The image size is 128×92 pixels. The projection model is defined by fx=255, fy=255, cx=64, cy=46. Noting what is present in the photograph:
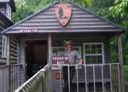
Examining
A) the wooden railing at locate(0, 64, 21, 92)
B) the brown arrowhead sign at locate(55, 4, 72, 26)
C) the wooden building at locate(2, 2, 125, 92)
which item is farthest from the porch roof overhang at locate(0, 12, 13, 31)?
the brown arrowhead sign at locate(55, 4, 72, 26)

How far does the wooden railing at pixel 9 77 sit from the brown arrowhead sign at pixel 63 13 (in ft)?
8.59

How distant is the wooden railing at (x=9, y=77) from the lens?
770cm

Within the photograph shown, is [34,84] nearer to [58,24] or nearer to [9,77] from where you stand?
[9,77]

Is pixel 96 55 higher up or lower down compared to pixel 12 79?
higher up

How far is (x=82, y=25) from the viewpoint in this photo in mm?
10062

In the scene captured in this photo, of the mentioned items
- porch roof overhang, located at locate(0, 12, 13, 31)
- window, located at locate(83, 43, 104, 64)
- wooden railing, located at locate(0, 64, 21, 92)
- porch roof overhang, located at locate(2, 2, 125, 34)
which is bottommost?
wooden railing, located at locate(0, 64, 21, 92)

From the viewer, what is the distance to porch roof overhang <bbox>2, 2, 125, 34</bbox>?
32.4 ft

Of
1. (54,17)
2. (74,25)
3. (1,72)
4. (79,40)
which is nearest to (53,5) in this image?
(54,17)

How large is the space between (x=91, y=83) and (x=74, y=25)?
268 cm

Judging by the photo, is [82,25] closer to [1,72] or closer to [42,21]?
[42,21]

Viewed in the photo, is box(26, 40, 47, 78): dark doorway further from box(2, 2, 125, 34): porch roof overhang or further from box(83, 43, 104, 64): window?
box(2, 2, 125, 34): porch roof overhang

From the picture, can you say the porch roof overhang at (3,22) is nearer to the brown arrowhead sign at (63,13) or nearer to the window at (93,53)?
the brown arrowhead sign at (63,13)

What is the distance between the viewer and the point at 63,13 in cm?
1013

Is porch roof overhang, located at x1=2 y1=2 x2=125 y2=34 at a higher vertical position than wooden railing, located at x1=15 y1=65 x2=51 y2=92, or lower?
higher
